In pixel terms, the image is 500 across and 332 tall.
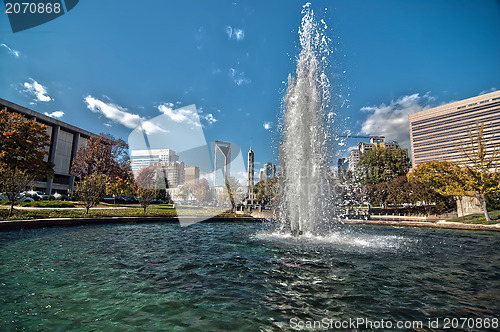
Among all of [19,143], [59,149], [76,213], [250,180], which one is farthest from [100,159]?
[250,180]

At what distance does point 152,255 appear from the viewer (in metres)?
8.04

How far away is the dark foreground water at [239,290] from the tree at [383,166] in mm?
54369

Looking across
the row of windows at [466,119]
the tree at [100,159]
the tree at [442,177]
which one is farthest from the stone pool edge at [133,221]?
the row of windows at [466,119]

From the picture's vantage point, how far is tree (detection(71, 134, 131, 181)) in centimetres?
3869

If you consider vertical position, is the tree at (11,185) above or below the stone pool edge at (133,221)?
above

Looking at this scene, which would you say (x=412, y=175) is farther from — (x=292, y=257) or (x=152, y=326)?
(x=152, y=326)

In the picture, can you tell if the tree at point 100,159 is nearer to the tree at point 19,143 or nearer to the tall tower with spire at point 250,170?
the tree at point 19,143

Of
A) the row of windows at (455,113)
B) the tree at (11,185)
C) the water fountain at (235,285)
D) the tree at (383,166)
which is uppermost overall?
the row of windows at (455,113)

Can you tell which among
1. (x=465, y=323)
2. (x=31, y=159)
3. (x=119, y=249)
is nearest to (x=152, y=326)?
(x=465, y=323)

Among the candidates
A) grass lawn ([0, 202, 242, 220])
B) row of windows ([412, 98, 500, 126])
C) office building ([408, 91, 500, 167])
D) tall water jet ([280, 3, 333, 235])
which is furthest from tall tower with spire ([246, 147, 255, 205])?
row of windows ([412, 98, 500, 126])

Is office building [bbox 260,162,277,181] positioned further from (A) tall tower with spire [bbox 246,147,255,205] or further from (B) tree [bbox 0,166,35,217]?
(B) tree [bbox 0,166,35,217]

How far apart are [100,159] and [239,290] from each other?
1656 inches

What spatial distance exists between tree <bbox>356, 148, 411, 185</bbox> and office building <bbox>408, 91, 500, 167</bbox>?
74210 mm

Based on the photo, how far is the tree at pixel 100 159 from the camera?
38.7 metres
